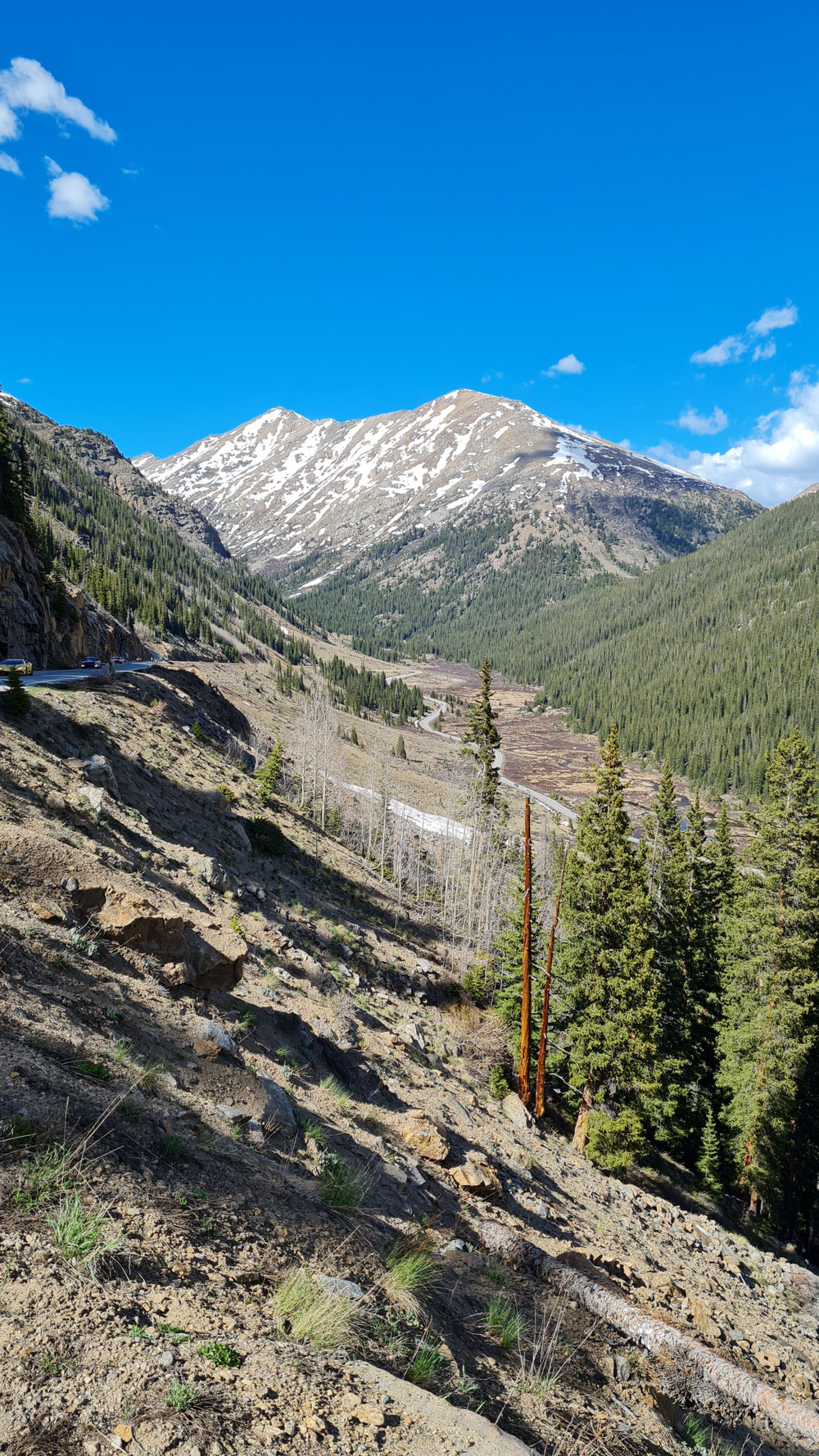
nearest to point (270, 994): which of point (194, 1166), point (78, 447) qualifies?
point (194, 1166)

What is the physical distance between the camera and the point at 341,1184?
8.02 metres

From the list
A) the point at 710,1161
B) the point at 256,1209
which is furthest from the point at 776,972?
the point at 256,1209

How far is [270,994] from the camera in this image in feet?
51.4

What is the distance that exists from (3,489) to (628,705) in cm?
14820

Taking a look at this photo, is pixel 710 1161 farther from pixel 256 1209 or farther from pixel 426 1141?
pixel 256 1209

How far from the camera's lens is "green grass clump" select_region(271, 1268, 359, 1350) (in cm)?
486

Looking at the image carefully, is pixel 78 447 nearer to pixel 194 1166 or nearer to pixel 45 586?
pixel 45 586

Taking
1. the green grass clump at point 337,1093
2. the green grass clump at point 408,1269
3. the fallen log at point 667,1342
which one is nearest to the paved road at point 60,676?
the green grass clump at point 337,1093

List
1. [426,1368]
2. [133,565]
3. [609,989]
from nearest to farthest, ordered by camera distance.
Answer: [426,1368] < [609,989] < [133,565]

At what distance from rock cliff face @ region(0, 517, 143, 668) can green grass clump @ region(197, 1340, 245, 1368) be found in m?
35.5

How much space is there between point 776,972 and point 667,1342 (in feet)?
55.0

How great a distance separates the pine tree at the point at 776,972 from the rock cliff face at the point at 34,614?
3551cm

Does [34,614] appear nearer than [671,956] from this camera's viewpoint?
No

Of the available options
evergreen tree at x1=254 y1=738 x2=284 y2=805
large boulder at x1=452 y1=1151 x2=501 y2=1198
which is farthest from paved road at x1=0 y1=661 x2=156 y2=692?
large boulder at x1=452 y1=1151 x2=501 y2=1198
